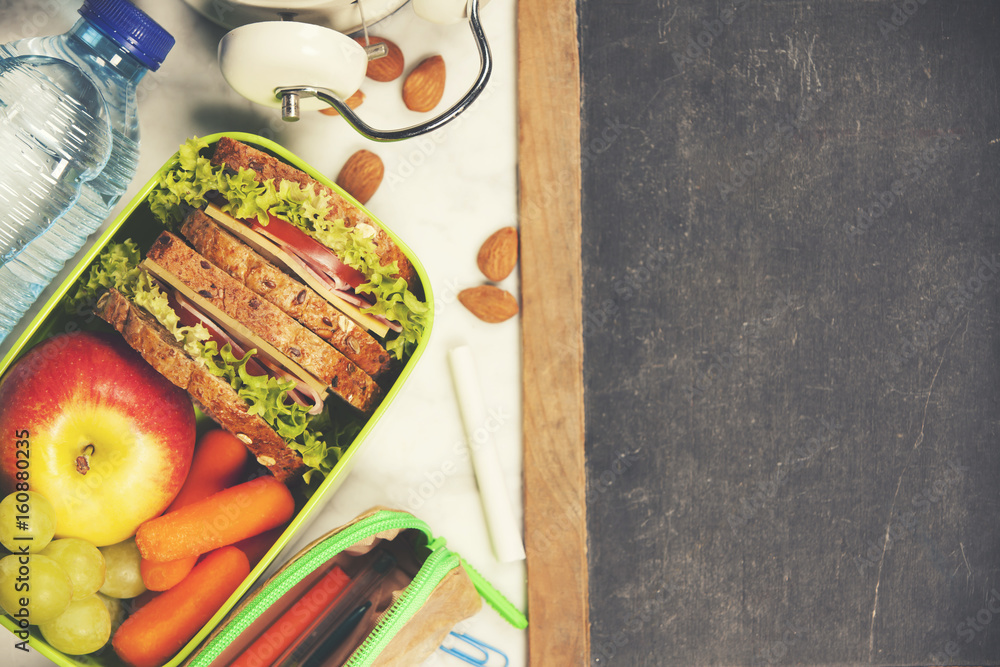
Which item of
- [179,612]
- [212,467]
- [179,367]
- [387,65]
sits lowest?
[179,612]

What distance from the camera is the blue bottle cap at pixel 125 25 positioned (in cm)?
62

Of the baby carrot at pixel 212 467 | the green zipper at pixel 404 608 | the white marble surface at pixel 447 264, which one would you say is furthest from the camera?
the white marble surface at pixel 447 264

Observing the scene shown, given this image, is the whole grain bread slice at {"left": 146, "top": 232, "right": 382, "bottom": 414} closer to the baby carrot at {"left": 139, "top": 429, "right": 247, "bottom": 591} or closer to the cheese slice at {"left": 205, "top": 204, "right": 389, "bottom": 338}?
the cheese slice at {"left": 205, "top": 204, "right": 389, "bottom": 338}

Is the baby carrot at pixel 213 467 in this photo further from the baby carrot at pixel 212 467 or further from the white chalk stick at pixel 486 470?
the white chalk stick at pixel 486 470

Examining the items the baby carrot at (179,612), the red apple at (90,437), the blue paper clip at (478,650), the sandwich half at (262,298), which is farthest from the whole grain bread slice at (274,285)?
the blue paper clip at (478,650)

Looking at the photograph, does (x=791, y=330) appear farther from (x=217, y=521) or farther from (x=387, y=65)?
(x=217, y=521)

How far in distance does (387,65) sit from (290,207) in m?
0.25

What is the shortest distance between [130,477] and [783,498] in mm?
768

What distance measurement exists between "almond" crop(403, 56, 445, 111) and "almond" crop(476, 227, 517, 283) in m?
0.19

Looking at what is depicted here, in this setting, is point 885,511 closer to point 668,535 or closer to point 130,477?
point 668,535

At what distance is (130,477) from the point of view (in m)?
0.62

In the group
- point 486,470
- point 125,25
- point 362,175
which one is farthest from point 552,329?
point 125,25

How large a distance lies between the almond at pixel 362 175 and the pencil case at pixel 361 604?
0.38 metres

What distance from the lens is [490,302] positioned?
0.78 m
